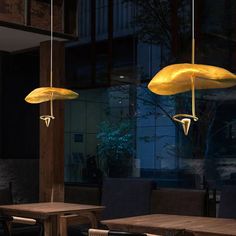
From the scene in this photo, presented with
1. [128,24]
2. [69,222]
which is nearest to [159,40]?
[128,24]

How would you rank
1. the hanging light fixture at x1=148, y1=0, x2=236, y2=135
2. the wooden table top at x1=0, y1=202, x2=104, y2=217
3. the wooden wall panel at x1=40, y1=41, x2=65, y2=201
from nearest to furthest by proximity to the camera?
the hanging light fixture at x1=148, y1=0, x2=236, y2=135, the wooden table top at x1=0, y1=202, x2=104, y2=217, the wooden wall panel at x1=40, y1=41, x2=65, y2=201

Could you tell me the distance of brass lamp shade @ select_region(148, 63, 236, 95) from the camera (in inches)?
159

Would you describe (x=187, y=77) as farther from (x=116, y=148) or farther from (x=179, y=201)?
(x=116, y=148)

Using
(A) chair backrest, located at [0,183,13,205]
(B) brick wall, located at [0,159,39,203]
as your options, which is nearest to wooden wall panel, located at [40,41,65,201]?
(A) chair backrest, located at [0,183,13,205]

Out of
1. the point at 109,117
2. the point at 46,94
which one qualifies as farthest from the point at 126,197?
the point at 109,117

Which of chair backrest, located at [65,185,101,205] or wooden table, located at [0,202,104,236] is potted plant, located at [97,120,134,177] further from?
wooden table, located at [0,202,104,236]

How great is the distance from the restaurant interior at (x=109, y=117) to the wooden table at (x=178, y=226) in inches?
12.0

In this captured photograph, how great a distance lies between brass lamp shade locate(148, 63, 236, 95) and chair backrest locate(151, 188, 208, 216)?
229 cm

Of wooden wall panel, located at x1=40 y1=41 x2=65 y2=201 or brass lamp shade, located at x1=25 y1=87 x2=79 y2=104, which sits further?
wooden wall panel, located at x1=40 y1=41 x2=65 y2=201

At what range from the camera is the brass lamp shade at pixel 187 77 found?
4039 mm

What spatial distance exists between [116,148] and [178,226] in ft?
18.5

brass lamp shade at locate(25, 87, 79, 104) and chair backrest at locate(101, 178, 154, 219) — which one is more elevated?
brass lamp shade at locate(25, 87, 79, 104)

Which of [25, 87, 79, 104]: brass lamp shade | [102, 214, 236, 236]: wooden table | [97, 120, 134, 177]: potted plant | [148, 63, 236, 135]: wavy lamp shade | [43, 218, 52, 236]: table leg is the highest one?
[25, 87, 79, 104]: brass lamp shade

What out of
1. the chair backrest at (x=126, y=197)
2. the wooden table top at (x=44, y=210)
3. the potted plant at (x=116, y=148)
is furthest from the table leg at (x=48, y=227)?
the potted plant at (x=116, y=148)
